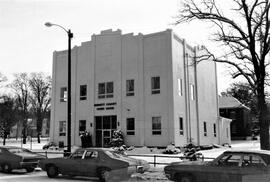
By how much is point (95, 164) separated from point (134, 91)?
66.5ft

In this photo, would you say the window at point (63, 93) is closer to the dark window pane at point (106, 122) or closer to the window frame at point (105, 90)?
the window frame at point (105, 90)

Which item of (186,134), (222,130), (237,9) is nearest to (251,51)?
(237,9)

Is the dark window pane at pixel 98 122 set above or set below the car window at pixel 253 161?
above

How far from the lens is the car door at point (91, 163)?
1408 centimetres

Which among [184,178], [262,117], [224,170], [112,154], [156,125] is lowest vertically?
[184,178]

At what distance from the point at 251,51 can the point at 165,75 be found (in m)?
14.3

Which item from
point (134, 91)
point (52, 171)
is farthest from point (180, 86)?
point (52, 171)

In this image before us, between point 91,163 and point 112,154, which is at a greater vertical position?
point 112,154

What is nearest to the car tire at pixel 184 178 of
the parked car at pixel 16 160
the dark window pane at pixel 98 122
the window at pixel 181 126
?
the parked car at pixel 16 160

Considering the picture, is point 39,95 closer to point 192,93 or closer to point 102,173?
point 192,93

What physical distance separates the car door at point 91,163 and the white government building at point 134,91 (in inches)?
694

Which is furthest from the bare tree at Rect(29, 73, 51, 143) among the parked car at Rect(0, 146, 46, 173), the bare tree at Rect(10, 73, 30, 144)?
the parked car at Rect(0, 146, 46, 173)

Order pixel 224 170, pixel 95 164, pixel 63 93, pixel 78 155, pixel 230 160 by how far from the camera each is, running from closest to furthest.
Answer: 1. pixel 224 170
2. pixel 230 160
3. pixel 95 164
4. pixel 78 155
5. pixel 63 93

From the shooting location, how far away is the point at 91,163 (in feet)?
46.5
